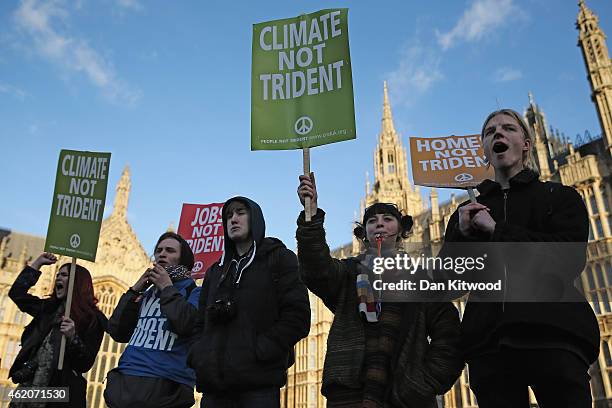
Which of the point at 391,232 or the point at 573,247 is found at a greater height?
the point at 391,232

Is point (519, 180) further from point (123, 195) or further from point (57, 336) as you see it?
point (123, 195)

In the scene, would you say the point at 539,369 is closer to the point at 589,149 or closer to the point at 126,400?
the point at 126,400

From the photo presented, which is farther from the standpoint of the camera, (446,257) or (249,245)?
(249,245)

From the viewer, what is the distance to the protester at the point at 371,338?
8.33ft

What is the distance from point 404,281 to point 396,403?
661mm

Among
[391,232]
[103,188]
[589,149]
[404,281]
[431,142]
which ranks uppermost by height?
[589,149]

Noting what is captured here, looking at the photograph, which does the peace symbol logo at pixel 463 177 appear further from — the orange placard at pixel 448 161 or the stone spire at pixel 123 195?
the stone spire at pixel 123 195

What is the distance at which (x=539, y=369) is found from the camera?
6.49 ft

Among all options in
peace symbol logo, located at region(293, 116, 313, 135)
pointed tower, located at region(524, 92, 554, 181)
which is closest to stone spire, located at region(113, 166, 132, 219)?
pointed tower, located at region(524, 92, 554, 181)

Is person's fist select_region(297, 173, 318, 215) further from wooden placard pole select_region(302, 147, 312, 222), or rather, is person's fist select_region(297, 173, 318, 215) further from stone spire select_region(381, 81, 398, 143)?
stone spire select_region(381, 81, 398, 143)

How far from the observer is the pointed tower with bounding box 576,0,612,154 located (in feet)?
63.7

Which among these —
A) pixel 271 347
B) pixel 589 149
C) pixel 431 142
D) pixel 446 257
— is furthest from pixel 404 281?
pixel 589 149

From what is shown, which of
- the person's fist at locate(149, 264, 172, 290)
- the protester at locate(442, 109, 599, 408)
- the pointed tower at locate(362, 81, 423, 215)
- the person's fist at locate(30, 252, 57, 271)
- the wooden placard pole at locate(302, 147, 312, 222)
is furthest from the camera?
the pointed tower at locate(362, 81, 423, 215)

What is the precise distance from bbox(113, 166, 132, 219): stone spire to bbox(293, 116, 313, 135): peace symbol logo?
30.1 m
